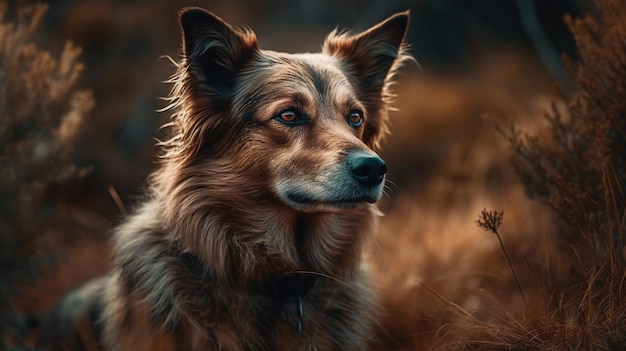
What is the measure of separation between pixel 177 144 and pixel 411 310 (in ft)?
6.94

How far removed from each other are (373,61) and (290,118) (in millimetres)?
1003

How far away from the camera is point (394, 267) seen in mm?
5098

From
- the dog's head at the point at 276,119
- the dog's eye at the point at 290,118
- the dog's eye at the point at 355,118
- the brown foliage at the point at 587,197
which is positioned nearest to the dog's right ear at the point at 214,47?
the dog's head at the point at 276,119

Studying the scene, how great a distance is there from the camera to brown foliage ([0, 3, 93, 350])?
12.0 feet

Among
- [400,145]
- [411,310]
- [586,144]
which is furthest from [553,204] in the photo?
[400,145]

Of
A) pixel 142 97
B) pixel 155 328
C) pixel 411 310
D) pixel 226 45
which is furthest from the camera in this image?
pixel 142 97

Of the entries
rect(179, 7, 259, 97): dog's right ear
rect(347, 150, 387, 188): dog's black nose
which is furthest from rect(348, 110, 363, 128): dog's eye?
rect(179, 7, 259, 97): dog's right ear

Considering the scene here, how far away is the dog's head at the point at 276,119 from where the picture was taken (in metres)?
3.09

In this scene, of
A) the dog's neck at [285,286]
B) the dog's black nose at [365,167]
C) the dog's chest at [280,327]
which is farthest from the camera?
the dog's neck at [285,286]

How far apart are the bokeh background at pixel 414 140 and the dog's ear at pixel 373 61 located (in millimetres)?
705

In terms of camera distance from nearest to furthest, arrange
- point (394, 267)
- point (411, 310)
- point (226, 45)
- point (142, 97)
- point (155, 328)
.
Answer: point (155, 328), point (226, 45), point (411, 310), point (394, 267), point (142, 97)

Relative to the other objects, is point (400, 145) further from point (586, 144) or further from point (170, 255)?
point (170, 255)

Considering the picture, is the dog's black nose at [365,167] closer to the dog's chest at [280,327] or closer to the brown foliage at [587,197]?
the dog's chest at [280,327]

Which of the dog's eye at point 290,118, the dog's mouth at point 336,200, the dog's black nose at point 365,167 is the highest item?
the dog's eye at point 290,118
